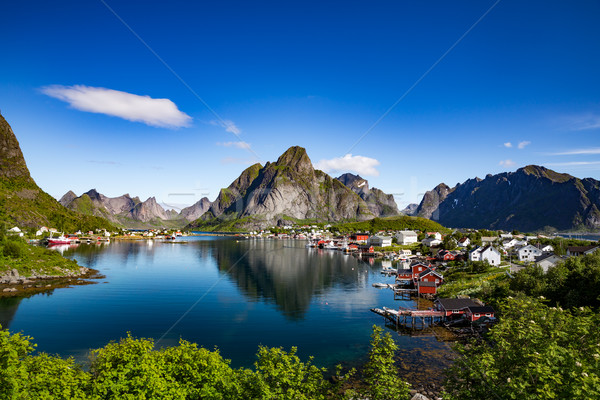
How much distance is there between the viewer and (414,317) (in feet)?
169

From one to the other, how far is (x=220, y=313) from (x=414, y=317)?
99.6 ft

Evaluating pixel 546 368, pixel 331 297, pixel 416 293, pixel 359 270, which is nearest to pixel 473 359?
pixel 546 368

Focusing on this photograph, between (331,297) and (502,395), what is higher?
(502,395)

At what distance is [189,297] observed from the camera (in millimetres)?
64938

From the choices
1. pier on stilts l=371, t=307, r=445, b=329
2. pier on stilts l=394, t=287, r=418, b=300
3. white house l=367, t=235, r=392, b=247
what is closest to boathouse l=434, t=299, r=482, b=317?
pier on stilts l=371, t=307, r=445, b=329

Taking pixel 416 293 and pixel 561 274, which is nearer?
pixel 561 274

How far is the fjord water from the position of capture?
40.3 metres

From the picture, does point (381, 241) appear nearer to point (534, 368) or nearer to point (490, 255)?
point (490, 255)

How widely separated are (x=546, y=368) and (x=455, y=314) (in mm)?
40926

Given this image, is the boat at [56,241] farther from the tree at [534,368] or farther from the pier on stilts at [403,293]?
the tree at [534,368]

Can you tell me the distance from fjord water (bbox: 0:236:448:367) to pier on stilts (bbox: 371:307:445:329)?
244 cm

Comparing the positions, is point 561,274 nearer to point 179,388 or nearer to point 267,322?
point 267,322

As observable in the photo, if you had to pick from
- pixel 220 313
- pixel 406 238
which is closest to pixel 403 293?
pixel 220 313

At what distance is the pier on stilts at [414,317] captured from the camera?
1981 inches
